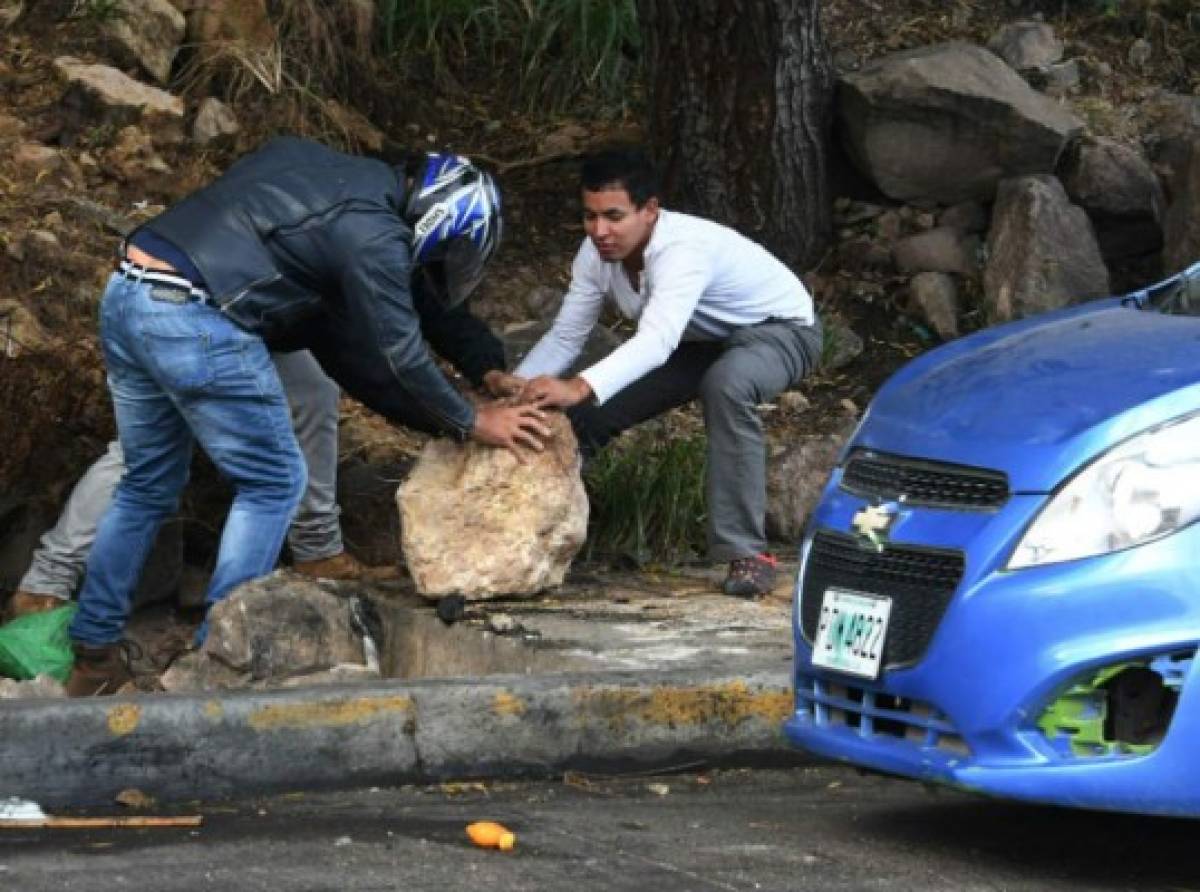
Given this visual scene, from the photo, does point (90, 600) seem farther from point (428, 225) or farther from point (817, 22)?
point (817, 22)

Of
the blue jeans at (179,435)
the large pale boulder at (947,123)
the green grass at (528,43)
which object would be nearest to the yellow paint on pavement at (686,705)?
the blue jeans at (179,435)

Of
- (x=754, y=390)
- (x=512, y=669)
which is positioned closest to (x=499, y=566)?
(x=512, y=669)

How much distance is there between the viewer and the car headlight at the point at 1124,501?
488 cm

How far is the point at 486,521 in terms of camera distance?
24.1ft

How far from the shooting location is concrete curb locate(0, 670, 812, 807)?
5926 millimetres

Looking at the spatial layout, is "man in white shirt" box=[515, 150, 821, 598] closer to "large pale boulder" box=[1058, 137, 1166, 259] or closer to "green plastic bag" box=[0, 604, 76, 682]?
"green plastic bag" box=[0, 604, 76, 682]

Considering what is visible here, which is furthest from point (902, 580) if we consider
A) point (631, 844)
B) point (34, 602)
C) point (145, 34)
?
point (145, 34)

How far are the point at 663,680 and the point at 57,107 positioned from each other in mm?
4781

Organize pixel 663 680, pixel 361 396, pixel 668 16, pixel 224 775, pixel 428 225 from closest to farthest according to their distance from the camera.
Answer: pixel 224 775, pixel 663 680, pixel 428 225, pixel 361 396, pixel 668 16

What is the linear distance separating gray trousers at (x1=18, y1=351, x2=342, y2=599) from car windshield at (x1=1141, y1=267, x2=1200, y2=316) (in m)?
2.77

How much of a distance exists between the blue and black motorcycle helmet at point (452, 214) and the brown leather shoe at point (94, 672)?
1423mm

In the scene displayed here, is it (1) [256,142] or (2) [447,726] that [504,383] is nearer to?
(2) [447,726]

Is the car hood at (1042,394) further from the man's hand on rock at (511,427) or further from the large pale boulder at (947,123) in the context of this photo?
the large pale boulder at (947,123)

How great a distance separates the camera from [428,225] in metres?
6.95
